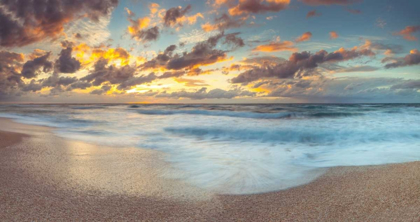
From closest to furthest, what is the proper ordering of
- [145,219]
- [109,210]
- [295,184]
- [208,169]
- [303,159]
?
[145,219]
[109,210]
[295,184]
[208,169]
[303,159]

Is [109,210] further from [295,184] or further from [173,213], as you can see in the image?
[295,184]

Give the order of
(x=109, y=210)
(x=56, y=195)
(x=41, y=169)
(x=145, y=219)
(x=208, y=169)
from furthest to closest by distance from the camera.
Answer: (x=208, y=169) < (x=41, y=169) < (x=56, y=195) < (x=109, y=210) < (x=145, y=219)

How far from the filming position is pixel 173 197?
2508mm

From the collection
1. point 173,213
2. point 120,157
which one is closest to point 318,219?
point 173,213

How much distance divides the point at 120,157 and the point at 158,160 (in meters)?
0.70

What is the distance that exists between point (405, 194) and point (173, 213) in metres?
2.41

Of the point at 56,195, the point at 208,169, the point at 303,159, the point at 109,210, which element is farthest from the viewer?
the point at 303,159

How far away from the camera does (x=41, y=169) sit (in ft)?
11.2

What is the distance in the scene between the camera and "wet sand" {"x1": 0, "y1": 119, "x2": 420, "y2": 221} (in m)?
2.09

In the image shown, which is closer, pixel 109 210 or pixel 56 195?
pixel 109 210

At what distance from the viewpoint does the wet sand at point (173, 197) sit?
2088 millimetres

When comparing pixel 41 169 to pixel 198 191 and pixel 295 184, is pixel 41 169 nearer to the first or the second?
pixel 198 191

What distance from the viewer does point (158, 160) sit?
4324 millimetres

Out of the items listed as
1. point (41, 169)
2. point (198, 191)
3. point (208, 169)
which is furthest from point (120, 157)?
point (198, 191)
